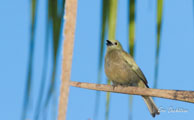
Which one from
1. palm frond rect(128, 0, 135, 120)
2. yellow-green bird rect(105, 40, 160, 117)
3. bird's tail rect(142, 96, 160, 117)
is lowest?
bird's tail rect(142, 96, 160, 117)

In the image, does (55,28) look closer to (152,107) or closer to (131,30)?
(131,30)

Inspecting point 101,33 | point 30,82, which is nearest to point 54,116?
point 30,82

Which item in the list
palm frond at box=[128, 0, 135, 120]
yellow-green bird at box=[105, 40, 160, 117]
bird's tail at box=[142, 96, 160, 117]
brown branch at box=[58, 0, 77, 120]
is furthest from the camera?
yellow-green bird at box=[105, 40, 160, 117]

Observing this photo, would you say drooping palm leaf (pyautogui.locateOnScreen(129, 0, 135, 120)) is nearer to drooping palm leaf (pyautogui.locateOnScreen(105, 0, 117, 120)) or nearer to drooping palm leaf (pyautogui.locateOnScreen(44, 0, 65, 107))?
drooping palm leaf (pyautogui.locateOnScreen(105, 0, 117, 120))

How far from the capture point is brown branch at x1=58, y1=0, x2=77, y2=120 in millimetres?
2385

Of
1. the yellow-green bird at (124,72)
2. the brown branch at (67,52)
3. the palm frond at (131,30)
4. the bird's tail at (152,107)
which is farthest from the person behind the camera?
the yellow-green bird at (124,72)

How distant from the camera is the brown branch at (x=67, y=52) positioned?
7.82ft

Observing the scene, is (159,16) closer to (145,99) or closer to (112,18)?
(112,18)

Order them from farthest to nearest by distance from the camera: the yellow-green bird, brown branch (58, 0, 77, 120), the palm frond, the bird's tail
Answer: the yellow-green bird, the bird's tail, the palm frond, brown branch (58, 0, 77, 120)

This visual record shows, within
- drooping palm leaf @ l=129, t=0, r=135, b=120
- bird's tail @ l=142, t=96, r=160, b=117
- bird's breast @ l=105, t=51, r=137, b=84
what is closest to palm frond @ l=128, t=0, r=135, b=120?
drooping palm leaf @ l=129, t=0, r=135, b=120

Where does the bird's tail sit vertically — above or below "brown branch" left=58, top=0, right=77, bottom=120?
below

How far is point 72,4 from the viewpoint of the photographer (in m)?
2.46

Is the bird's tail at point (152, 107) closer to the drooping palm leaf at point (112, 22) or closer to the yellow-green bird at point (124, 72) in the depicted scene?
the yellow-green bird at point (124, 72)

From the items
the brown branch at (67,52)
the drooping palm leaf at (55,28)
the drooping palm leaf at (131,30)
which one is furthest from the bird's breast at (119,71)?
the brown branch at (67,52)
